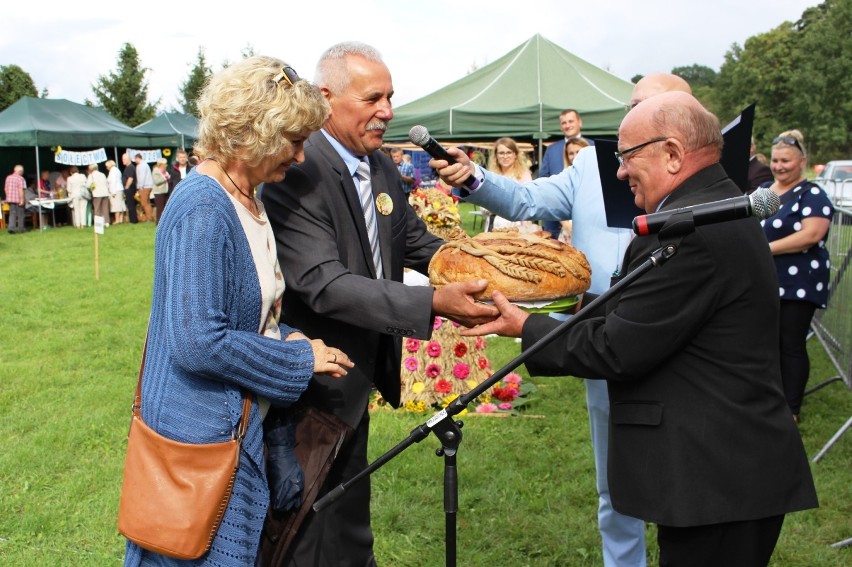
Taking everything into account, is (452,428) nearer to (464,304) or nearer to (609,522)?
(464,304)

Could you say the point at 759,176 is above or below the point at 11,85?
below

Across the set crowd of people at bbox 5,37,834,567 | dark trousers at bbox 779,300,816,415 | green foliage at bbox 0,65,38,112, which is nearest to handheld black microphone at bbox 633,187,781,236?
crowd of people at bbox 5,37,834,567

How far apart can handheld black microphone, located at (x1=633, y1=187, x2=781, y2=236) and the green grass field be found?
9.17ft

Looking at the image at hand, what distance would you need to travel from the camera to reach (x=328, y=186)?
299 centimetres

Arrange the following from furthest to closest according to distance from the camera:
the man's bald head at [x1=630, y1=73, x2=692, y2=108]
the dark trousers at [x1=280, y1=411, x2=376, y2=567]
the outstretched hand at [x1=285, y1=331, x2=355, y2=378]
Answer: the man's bald head at [x1=630, y1=73, x2=692, y2=108]
the dark trousers at [x1=280, y1=411, x2=376, y2=567]
the outstretched hand at [x1=285, y1=331, x2=355, y2=378]

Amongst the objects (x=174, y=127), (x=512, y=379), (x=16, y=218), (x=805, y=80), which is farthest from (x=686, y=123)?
(x=805, y=80)

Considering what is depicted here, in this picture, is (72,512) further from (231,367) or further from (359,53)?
(359,53)

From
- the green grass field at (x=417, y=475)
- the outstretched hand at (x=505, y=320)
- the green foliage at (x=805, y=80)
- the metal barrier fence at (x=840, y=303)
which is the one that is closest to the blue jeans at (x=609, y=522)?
the green grass field at (x=417, y=475)

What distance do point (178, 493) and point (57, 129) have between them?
2494 centimetres

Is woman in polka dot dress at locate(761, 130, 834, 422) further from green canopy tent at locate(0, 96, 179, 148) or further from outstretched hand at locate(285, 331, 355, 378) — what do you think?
green canopy tent at locate(0, 96, 179, 148)

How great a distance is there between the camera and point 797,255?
6.37m

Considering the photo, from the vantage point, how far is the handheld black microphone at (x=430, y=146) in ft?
10.2

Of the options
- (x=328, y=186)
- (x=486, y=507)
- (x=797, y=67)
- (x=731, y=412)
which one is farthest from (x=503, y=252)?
(x=797, y=67)

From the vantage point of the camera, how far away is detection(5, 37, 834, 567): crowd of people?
235 cm
